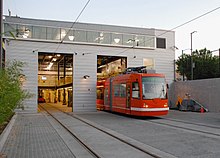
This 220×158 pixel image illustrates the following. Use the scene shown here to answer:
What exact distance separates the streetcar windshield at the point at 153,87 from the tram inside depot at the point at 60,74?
1615 cm

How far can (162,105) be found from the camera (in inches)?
753

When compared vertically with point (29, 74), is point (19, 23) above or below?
above

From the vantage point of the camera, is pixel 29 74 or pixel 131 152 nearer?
pixel 131 152

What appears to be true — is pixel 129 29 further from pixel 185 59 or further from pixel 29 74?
pixel 185 59

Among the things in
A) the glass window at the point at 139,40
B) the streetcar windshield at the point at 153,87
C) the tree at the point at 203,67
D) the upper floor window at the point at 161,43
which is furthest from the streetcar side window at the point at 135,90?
the tree at the point at 203,67

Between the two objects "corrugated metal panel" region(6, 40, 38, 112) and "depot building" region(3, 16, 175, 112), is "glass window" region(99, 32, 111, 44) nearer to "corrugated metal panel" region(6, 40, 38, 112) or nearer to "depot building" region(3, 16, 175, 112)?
"depot building" region(3, 16, 175, 112)

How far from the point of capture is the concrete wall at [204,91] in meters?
26.3

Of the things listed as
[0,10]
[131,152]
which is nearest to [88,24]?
[0,10]

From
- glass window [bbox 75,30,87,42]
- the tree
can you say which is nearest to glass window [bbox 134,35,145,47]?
glass window [bbox 75,30,87,42]

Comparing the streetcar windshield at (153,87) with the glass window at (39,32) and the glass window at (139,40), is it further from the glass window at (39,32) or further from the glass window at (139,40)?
the glass window at (39,32)

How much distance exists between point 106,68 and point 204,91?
1729 cm

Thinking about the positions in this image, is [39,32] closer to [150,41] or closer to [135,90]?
[150,41]

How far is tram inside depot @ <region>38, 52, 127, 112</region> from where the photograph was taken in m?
37.8

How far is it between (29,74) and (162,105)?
14.0 metres
